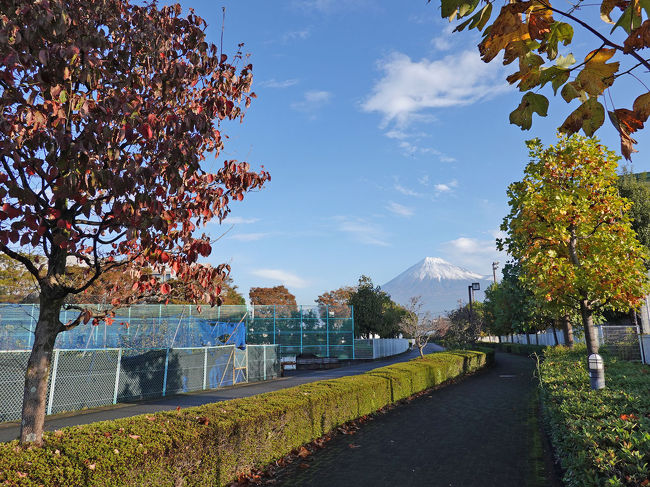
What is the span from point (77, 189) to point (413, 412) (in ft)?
34.6

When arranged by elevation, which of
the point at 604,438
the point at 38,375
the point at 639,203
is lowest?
the point at 604,438

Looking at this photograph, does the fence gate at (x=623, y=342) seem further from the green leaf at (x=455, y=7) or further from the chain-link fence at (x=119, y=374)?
the green leaf at (x=455, y=7)

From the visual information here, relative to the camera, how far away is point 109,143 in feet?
14.0

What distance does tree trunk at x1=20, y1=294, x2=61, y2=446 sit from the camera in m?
4.65

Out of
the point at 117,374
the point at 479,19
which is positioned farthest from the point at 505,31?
the point at 117,374

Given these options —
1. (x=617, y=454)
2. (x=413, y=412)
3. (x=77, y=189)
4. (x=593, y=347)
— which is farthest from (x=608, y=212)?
(x=77, y=189)

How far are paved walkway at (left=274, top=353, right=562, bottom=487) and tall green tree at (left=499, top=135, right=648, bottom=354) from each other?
3786mm

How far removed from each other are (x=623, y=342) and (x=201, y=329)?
899 inches

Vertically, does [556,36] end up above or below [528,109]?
above

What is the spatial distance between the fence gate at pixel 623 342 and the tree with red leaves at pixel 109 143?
2087cm

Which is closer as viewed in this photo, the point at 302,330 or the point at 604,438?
the point at 604,438

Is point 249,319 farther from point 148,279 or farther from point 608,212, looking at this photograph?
point 148,279

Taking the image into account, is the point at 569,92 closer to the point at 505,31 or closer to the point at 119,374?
the point at 505,31

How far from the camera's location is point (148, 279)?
206 inches
